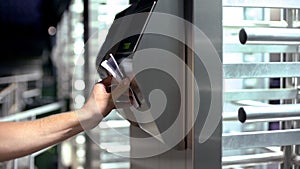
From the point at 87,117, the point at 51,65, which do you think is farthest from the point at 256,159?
the point at 51,65

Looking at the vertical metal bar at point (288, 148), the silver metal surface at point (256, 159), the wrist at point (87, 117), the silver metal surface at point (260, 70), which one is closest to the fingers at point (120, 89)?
the wrist at point (87, 117)

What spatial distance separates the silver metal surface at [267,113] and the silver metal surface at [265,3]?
23 centimetres

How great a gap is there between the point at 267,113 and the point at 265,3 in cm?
26

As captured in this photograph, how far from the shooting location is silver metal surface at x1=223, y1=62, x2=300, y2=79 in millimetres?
918

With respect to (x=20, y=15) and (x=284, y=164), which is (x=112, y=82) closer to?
(x=284, y=164)

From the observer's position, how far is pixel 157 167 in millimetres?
1170

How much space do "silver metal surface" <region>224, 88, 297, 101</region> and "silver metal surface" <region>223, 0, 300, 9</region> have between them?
9.6 inches

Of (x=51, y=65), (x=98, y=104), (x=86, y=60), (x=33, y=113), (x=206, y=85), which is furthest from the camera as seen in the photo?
(x=51, y=65)

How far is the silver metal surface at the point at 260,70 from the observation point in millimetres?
918

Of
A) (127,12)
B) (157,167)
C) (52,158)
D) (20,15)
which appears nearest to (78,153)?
(52,158)

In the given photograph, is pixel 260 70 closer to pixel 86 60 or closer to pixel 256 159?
pixel 256 159

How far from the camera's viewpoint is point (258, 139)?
3.08ft

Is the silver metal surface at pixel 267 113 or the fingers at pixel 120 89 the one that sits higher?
the fingers at pixel 120 89

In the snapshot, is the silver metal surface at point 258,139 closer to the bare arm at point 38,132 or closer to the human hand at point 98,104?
the human hand at point 98,104
